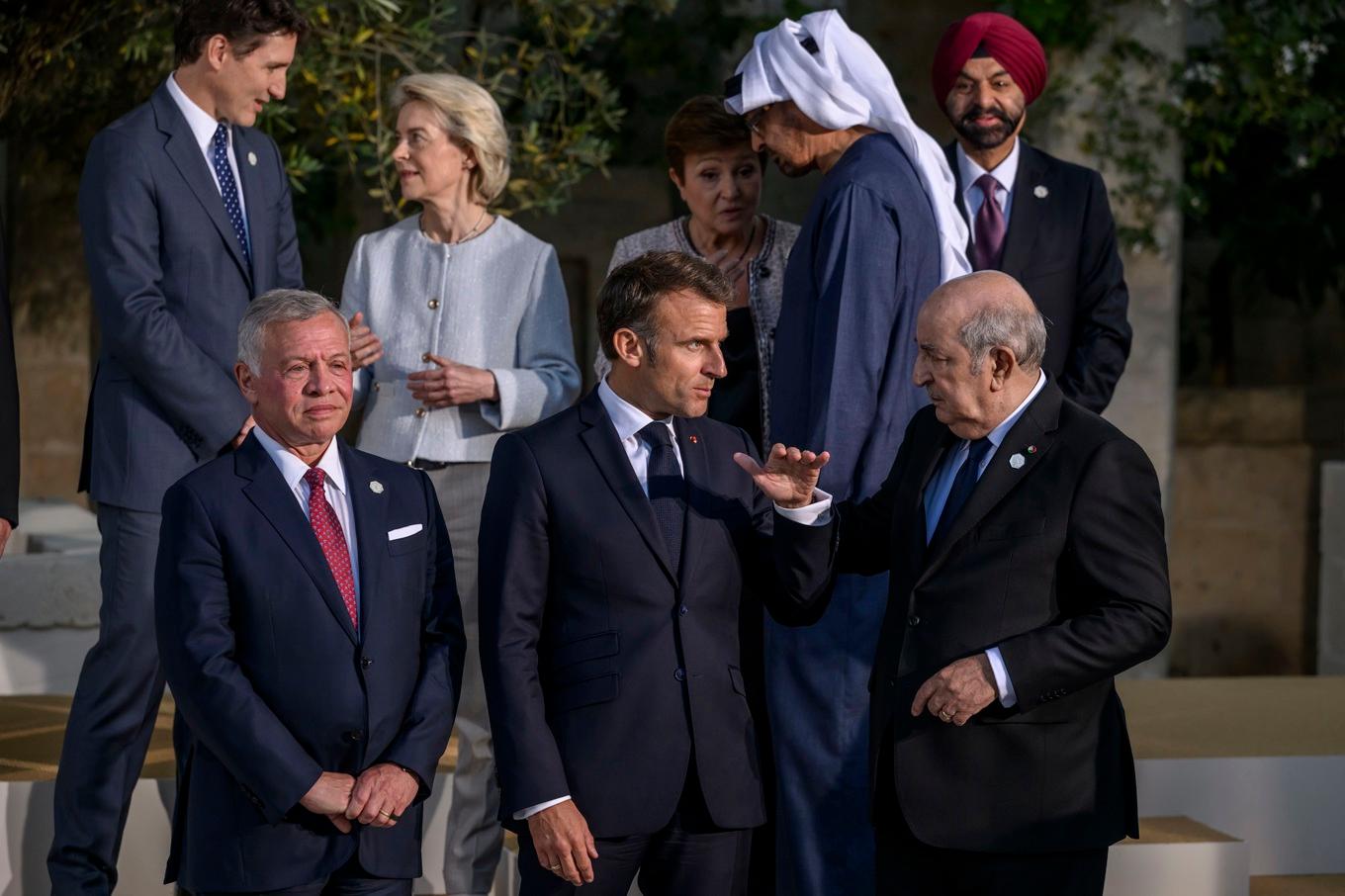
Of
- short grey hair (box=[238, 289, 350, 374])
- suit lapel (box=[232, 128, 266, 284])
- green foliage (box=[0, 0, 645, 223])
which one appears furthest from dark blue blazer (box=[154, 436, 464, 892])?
green foliage (box=[0, 0, 645, 223])

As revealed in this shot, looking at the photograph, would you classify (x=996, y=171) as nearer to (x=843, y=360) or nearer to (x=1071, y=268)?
(x=1071, y=268)

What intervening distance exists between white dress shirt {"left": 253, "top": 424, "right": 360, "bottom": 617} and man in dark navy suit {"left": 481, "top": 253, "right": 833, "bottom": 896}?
0.22 m

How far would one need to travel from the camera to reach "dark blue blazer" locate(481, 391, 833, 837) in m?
2.70

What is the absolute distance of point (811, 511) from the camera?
8.98 feet

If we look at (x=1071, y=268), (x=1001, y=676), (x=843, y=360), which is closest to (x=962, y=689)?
(x=1001, y=676)

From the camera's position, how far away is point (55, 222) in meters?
8.15

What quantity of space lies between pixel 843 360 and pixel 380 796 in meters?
1.08

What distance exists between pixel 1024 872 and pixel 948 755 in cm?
20

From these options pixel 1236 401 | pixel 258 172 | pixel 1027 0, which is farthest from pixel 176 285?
pixel 1236 401

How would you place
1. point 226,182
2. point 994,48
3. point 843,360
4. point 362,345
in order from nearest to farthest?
point 843,360 → point 362,345 → point 226,182 → point 994,48

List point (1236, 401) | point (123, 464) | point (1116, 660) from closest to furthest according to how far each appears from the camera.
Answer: point (1116, 660), point (123, 464), point (1236, 401)

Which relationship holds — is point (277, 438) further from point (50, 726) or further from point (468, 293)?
point (50, 726)

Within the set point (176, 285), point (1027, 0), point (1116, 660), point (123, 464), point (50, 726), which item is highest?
point (1027, 0)

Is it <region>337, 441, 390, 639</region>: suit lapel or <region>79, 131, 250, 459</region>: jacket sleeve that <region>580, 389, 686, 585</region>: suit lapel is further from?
<region>79, 131, 250, 459</region>: jacket sleeve
